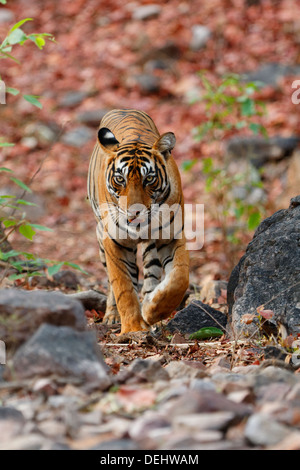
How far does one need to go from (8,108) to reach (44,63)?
2.13 meters

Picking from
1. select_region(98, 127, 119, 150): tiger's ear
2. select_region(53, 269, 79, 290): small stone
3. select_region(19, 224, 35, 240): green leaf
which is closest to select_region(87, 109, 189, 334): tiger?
select_region(98, 127, 119, 150): tiger's ear

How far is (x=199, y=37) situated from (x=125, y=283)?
10761 mm

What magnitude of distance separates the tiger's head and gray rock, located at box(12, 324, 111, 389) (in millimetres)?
1966

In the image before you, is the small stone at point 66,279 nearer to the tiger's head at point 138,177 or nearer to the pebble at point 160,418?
the tiger's head at point 138,177

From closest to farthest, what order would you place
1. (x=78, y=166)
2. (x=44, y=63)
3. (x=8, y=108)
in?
(x=78, y=166), (x=8, y=108), (x=44, y=63)

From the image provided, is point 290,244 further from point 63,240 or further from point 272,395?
point 63,240

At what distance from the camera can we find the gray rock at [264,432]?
2219 millimetres

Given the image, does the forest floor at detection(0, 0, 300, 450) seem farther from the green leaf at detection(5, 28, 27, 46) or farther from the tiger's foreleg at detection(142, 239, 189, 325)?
the green leaf at detection(5, 28, 27, 46)

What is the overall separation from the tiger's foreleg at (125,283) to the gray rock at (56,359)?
2167 millimetres

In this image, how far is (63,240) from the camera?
10.4 metres

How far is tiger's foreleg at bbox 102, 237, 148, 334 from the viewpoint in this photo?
193 inches

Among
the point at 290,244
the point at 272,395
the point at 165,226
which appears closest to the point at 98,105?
the point at 165,226
